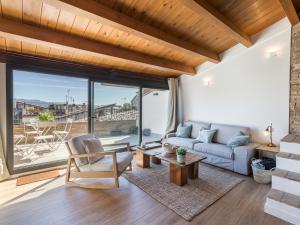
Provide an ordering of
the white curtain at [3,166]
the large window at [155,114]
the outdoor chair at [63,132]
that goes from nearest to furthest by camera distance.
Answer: the white curtain at [3,166], the outdoor chair at [63,132], the large window at [155,114]

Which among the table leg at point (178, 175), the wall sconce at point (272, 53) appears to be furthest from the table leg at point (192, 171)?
the wall sconce at point (272, 53)

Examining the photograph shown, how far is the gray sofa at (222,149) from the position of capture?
10.3 ft

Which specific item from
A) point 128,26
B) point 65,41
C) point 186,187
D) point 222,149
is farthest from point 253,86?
point 65,41

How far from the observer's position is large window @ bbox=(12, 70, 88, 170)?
10.5ft

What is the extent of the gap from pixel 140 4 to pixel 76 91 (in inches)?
91.7

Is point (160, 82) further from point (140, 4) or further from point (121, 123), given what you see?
point (140, 4)

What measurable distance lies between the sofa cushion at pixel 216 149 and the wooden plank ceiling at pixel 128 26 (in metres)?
2.03

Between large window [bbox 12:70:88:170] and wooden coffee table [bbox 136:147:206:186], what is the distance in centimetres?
156

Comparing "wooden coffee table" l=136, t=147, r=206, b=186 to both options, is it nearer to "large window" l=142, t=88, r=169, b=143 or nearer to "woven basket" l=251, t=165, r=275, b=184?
"woven basket" l=251, t=165, r=275, b=184

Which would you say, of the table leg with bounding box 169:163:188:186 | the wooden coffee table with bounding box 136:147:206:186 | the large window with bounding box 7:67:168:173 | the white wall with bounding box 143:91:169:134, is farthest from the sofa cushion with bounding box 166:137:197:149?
the white wall with bounding box 143:91:169:134

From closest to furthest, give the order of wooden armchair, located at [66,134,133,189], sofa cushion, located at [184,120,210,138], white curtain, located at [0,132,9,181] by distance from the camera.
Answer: wooden armchair, located at [66,134,133,189] < white curtain, located at [0,132,9,181] < sofa cushion, located at [184,120,210,138]

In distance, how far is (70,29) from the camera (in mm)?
2645

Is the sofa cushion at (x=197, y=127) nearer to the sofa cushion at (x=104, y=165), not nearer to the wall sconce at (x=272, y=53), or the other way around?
the wall sconce at (x=272, y=53)

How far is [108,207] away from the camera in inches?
85.7
